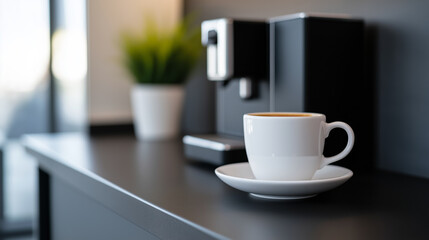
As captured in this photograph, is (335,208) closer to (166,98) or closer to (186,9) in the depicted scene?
(166,98)

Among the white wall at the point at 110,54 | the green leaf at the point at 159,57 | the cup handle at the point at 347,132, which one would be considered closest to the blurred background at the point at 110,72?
the white wall at the point at 110,54

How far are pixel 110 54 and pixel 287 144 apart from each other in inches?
52.1

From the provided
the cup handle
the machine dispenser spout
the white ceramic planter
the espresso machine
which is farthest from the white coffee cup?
the white ceramic planter

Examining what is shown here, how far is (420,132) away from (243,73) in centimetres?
38

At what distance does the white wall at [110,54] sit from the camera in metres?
1.98

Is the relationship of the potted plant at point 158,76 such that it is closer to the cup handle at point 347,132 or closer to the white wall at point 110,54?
the white wall at point 110,54

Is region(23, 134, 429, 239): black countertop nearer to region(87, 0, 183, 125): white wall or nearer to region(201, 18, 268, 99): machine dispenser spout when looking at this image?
region(201, 18, 268, 99): machine dispenser spout

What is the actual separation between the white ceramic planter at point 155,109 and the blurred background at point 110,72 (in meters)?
0.15

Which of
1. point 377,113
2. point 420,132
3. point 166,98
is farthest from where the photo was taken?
point 166,98

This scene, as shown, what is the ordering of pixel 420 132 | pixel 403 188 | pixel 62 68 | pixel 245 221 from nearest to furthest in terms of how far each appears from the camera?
1. pixel 245 221
2. pixel 403 188
3. pixel 420 132
4. pixel 62 68

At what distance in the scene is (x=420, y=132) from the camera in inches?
41.6

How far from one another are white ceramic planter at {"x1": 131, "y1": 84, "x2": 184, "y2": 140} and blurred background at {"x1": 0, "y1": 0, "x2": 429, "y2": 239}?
0.15 metres

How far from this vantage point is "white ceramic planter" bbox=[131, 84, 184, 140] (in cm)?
178

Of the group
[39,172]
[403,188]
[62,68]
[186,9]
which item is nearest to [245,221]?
[403,188]
